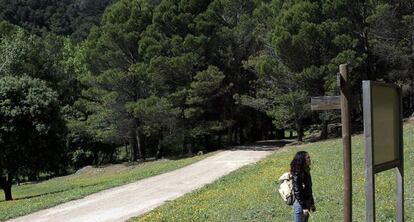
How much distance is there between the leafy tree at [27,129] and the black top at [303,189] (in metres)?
25.2

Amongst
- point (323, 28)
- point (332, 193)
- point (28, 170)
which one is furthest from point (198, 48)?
point (332, 193)

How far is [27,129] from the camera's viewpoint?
31.8 m

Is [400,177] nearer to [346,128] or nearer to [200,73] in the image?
[346,128]

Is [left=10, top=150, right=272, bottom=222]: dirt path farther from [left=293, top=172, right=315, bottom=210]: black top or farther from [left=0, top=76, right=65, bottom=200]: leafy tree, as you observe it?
[left=293, top=172, right=315, bottom=210]: black top

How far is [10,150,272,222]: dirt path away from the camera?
56.0ft

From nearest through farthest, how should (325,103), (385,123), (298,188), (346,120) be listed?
(346,120) < (385,123) < (325,103) < (298,188)

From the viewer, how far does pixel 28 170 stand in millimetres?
32781

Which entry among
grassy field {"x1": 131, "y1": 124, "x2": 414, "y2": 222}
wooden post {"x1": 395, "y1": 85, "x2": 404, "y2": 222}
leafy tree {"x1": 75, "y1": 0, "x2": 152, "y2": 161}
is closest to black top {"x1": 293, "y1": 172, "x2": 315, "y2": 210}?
wooden post {"x1": 395, "y1": 85, "x2": 404, "y2": 222}

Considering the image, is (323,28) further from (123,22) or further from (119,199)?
(119,199)

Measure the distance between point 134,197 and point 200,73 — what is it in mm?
23907

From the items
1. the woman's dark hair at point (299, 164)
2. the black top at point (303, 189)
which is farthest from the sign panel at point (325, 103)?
the black top at point (303, 189)

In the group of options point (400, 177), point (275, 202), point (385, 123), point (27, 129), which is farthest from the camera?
point (27, 129)

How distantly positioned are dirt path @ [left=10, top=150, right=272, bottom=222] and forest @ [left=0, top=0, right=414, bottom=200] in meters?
9.24

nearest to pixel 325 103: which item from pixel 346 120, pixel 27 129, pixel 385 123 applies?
pixel 346 120
